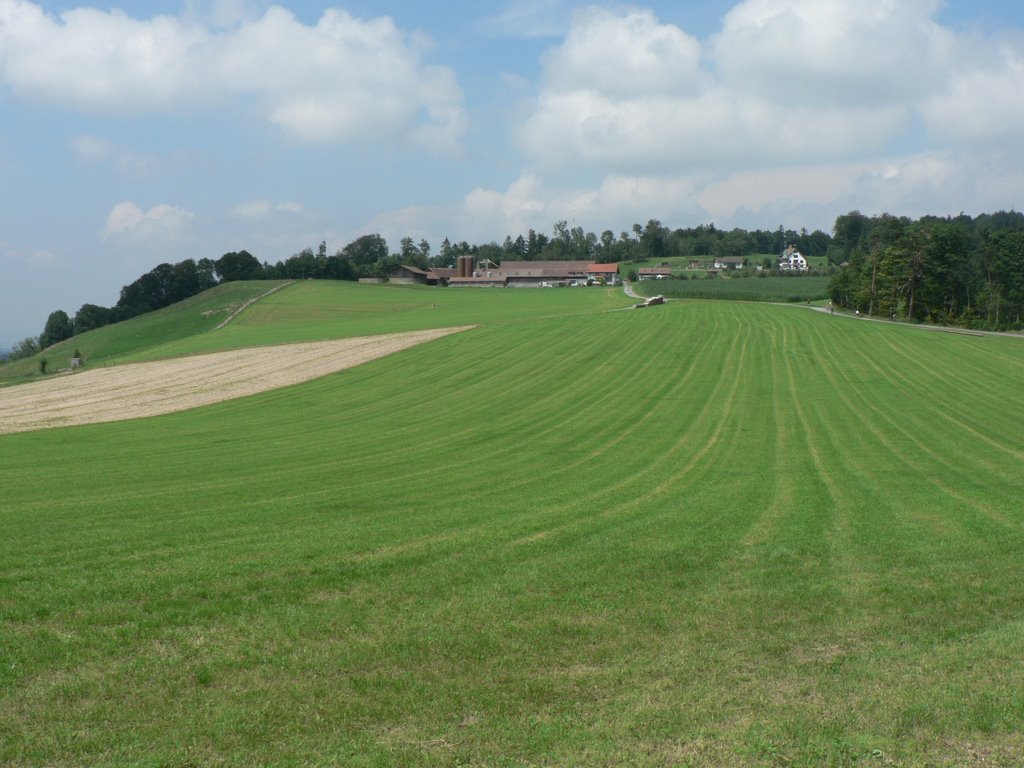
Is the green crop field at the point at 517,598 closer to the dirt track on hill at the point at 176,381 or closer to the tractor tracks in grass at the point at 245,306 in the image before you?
the dirt track on hill at the point at 176,381

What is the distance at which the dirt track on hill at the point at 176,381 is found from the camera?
40.5m

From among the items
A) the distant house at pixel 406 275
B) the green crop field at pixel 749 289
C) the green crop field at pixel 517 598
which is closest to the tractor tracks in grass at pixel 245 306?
the distant house at pixel 406 275

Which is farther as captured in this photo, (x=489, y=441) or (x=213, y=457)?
(x=489, y=441)

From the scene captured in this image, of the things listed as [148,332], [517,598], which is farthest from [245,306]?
[517,598]

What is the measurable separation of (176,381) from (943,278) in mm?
85139

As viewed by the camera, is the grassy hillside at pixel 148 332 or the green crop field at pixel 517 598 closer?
the green crop field at pixel 517 598

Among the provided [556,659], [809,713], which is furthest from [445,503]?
[809,713]

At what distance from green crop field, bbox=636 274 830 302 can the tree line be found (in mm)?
13763

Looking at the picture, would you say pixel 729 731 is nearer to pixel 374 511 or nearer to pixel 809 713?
pixel 809 713

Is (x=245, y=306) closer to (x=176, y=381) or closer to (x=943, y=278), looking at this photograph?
(x=176, y=381)

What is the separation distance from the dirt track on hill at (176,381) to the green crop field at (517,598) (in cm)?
960

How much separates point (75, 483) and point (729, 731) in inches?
730

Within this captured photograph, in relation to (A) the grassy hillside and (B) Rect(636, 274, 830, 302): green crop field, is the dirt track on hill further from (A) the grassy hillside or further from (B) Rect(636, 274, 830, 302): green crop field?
(B) Rect(636, 274, 830, 302): green crop field

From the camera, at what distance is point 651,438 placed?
29.7 meters
